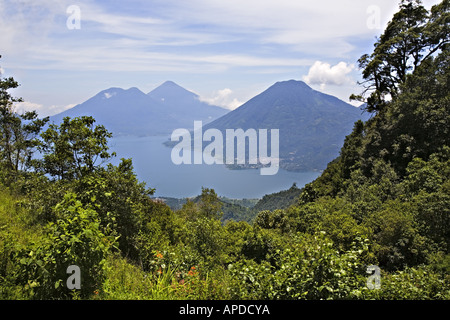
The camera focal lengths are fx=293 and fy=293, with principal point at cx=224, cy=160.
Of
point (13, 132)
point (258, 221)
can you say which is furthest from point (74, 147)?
point (258, 221)

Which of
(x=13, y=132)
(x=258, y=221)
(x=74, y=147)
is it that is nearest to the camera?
(x=74, y=147)

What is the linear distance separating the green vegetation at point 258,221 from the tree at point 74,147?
41 millimetres

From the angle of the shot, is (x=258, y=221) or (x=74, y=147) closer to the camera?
(x=74, y=147)

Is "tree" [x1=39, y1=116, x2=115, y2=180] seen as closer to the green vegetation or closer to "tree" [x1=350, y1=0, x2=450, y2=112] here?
the green vegetation

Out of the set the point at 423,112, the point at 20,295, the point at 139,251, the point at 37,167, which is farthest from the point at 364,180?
the point at 20,295

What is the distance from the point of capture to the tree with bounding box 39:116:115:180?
30.1 ft

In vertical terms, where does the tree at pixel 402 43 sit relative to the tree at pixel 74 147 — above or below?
above

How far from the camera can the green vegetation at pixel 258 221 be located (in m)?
3.15

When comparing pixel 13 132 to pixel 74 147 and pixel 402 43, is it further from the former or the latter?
pixel 402 43

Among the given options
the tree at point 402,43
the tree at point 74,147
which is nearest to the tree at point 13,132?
the tree at point 74,147

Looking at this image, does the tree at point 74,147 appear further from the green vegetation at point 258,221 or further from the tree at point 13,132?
the tree at point 13,132

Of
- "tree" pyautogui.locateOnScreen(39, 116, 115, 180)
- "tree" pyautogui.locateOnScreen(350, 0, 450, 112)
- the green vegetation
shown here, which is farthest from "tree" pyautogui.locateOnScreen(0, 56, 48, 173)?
"tree" pyautogui.locateOnScreen(350, 0, 450, 112)

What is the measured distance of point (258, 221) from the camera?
79.2 ft

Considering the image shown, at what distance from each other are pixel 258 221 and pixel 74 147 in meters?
17.5
